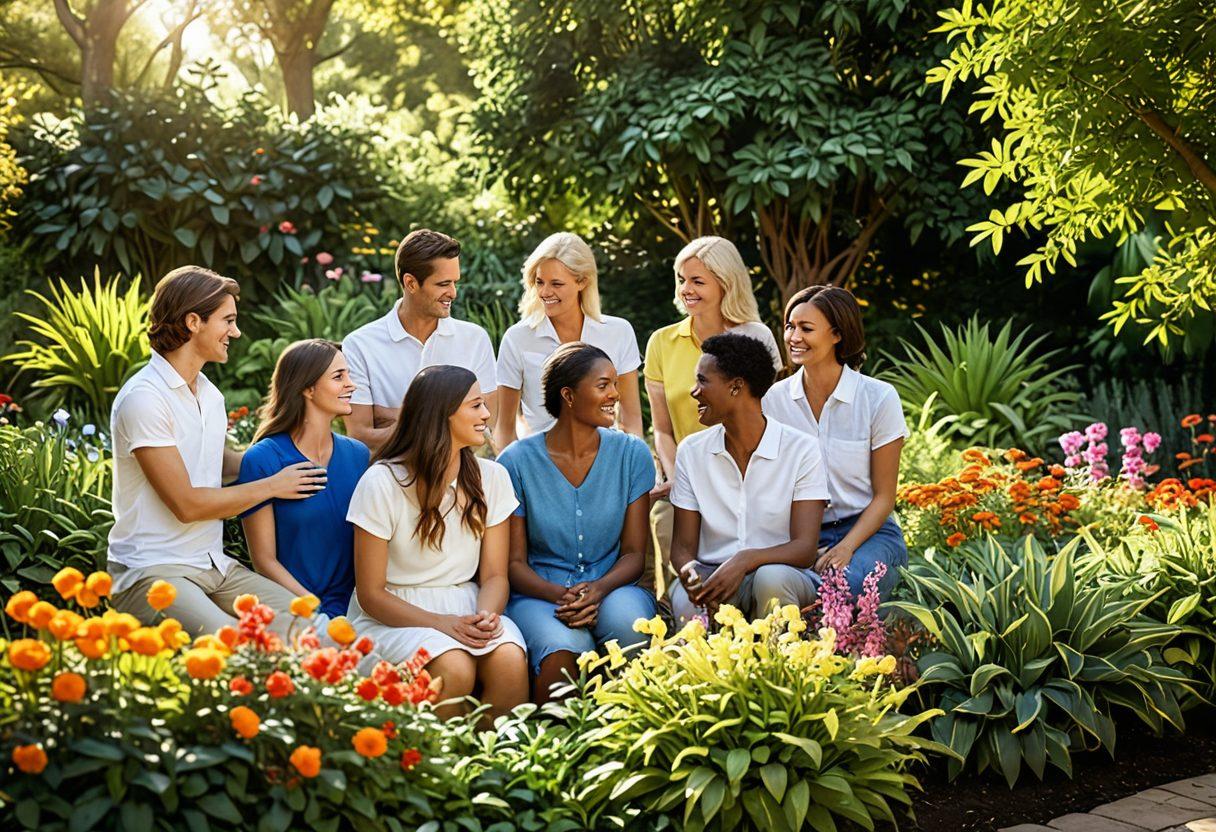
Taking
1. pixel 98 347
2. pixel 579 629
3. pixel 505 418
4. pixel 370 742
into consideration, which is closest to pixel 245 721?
pixel 370 742

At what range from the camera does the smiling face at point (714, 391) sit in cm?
432

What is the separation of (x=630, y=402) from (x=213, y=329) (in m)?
1.84

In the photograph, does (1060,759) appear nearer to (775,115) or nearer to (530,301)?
(530,301)

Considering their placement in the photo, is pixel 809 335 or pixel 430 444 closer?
pixel 430 444

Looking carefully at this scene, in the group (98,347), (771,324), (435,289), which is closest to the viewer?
(435,289)

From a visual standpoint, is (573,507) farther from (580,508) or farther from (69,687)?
(69,687)

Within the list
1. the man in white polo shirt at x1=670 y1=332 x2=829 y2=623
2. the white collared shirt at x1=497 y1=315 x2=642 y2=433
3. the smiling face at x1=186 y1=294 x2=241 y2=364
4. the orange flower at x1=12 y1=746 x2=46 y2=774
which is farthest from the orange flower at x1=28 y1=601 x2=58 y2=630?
the white collared shirt at x1=497 y1=315 x2=642 y2=433

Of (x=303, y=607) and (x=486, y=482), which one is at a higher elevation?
(x=486, y=482)

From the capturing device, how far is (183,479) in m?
3.79

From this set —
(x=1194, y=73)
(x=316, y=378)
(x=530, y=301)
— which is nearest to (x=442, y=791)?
(x=316, y=378)

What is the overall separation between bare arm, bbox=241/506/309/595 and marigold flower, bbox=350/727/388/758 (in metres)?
1.36

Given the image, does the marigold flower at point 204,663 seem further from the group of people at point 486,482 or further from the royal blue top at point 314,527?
the royal blue top at point 314,527

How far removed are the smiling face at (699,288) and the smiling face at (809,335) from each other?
0.48 m

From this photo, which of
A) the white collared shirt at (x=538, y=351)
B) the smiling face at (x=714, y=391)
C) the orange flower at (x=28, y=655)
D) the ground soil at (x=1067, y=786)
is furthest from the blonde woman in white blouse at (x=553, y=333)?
the orange flower at (x=28, y=655)
